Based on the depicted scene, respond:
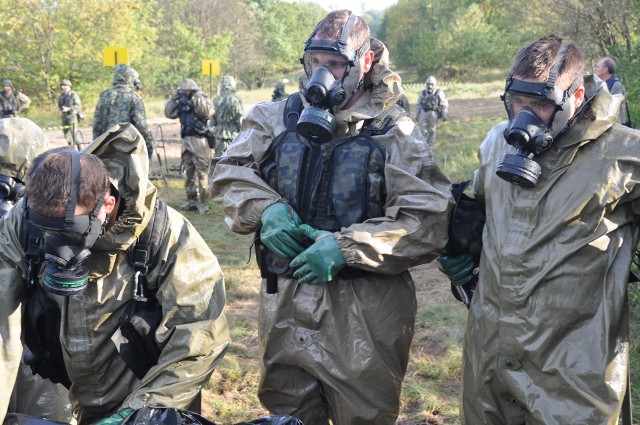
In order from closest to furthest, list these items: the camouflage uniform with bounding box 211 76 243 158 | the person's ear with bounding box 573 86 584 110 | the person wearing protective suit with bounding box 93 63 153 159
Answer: the person's ear with bounding box 573 86 584 110
the person wearing protective suit with bounding box 93 63 153 159
the camouflage uniform with bounding box 211 76 243 158

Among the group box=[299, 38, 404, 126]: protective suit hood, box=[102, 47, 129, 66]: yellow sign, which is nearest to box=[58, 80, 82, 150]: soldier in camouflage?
box=[102, 47, 129, 66]: yellow sign

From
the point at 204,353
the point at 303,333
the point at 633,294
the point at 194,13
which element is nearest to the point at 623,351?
the point at 303,333

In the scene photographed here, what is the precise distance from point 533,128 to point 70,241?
1523mm

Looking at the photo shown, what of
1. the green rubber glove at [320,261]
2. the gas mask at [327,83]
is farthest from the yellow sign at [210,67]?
the green rubber glove at [320,261]

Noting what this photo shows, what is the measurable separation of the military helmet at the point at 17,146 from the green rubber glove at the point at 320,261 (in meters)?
1.44

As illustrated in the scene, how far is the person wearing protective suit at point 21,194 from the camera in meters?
3.08

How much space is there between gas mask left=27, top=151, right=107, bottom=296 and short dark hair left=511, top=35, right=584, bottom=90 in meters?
1.43

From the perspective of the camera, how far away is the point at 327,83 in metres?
2.82

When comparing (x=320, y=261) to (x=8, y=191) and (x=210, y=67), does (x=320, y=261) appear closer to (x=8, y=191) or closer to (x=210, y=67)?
(x=8, y=191)

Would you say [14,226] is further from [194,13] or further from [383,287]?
[194,13]

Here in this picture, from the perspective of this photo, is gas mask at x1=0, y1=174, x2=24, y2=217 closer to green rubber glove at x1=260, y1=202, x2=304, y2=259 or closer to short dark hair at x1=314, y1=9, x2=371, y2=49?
green rubber glove at x1=260, y1=202, x2=304, y2=259

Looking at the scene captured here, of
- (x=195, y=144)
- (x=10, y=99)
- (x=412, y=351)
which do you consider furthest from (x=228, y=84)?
(x=10, y=99)

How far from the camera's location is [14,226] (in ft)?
8.55

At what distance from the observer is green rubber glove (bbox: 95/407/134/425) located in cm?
226
